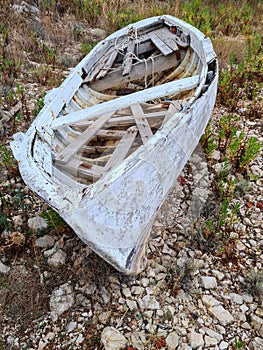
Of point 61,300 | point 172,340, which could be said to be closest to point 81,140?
point 61,300

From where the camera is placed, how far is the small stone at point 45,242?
3180 mm

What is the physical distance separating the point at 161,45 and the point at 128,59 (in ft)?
1.88

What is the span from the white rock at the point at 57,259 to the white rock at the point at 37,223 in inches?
14.6

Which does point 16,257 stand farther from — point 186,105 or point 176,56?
point 176,56

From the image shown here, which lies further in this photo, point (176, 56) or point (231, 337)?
point (176, 56)

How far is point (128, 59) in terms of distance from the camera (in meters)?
4.48

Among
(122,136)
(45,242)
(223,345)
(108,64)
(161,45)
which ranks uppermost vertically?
(161,45)

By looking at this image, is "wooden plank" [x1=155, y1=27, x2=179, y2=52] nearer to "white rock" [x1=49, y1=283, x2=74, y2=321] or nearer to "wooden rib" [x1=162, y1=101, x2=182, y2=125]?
"wooden rib" [x1=162, y1=101, x2=182, y2=125]

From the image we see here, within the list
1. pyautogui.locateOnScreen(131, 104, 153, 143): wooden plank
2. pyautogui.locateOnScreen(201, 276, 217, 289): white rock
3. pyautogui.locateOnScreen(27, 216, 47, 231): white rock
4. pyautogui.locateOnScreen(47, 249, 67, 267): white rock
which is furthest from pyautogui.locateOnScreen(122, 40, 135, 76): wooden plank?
pyautogui.locateOnScreen(201, 276, 217, 289): white rock

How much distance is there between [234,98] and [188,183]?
198 centimetres

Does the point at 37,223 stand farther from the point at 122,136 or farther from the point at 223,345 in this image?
the point at 223,345

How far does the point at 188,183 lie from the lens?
156 inches

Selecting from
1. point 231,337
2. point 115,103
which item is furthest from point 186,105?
point 231,337

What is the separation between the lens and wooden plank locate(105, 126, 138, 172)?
2.85 meters
